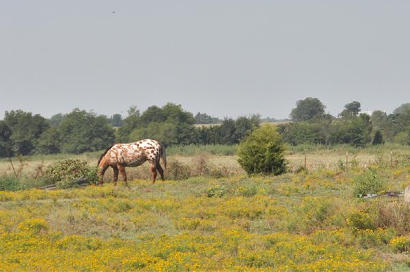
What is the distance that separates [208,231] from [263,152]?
15220 millimetres

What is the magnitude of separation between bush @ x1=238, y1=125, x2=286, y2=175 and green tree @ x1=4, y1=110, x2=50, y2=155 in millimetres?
69804

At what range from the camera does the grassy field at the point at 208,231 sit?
38.7ft

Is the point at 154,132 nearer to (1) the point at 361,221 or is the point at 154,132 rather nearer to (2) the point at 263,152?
(2) the point at 263,152

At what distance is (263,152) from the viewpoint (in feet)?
100

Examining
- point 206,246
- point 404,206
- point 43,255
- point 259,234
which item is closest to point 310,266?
point 206,246

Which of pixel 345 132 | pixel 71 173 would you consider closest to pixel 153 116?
pixel 345 132

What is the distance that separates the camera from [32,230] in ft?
50.0

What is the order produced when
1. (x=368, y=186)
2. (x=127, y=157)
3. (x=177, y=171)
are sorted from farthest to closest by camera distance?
(x=177, y=171) → (x=127, y=157) → (x=368, y=186)

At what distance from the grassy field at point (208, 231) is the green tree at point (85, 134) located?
72.2 meters

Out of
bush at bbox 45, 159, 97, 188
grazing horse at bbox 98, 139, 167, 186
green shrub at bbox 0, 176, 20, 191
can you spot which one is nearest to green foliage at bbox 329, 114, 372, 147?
grazing horse at bbox 98, 139, 167, 186

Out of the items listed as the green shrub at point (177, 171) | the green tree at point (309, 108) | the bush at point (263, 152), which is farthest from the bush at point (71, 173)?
the green tree at point (309, 108)

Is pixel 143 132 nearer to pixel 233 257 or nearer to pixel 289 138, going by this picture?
pixel 289 138

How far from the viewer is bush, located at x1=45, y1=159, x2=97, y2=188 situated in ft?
91.6

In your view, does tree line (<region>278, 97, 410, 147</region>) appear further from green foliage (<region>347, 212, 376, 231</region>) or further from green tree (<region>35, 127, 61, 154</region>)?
green foliage (<region>347, 212, 376, 231</region>)
